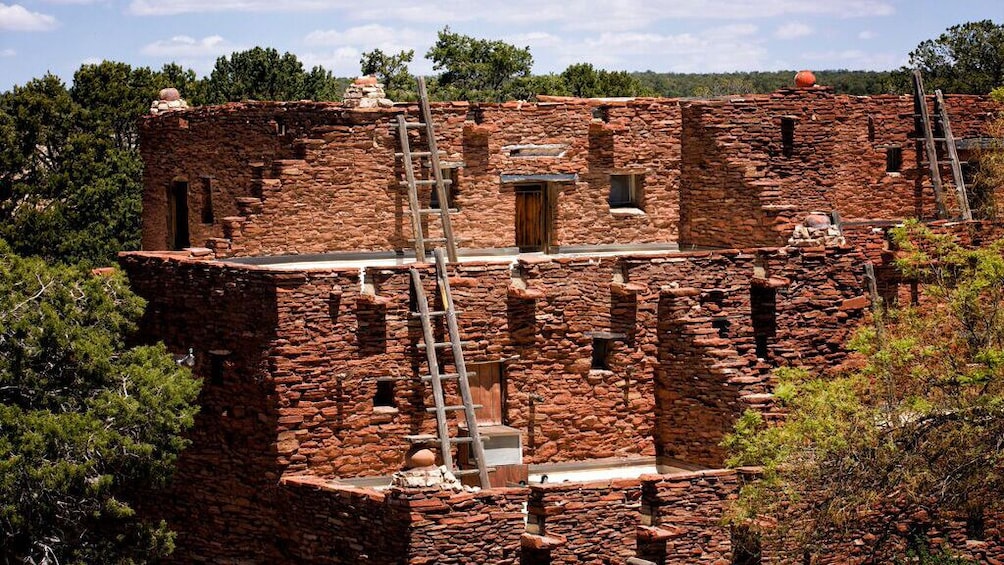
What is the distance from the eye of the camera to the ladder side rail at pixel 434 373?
36.1 metres

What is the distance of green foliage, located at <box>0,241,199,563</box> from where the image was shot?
34.7m

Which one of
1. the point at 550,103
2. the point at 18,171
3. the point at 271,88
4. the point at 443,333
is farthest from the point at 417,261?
the point at 271,88

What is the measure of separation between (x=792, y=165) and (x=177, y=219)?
13664 mm

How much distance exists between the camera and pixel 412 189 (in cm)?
4091

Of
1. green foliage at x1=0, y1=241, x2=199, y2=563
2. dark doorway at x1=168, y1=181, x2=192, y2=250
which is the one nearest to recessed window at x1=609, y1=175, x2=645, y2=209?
dark doorway at x1=168, y1=181, x2=192, y2=250

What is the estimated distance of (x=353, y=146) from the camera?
41031mm

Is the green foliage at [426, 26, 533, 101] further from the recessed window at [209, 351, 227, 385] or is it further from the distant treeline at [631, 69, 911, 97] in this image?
the recessed window at [209, 351, 227, 385]

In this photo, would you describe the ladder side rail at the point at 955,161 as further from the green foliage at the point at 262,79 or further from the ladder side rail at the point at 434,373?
the green foliage at the point at 262,79

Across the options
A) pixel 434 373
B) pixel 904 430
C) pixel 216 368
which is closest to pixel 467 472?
pixel 434 373

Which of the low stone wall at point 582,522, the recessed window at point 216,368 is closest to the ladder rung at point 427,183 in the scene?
the recessed window at point 216,368

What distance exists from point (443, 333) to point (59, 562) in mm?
8145

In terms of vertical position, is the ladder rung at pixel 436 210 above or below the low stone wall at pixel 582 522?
above

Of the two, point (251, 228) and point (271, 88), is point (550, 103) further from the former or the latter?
point (271, 88)

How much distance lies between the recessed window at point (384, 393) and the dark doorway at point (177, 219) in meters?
8.91
